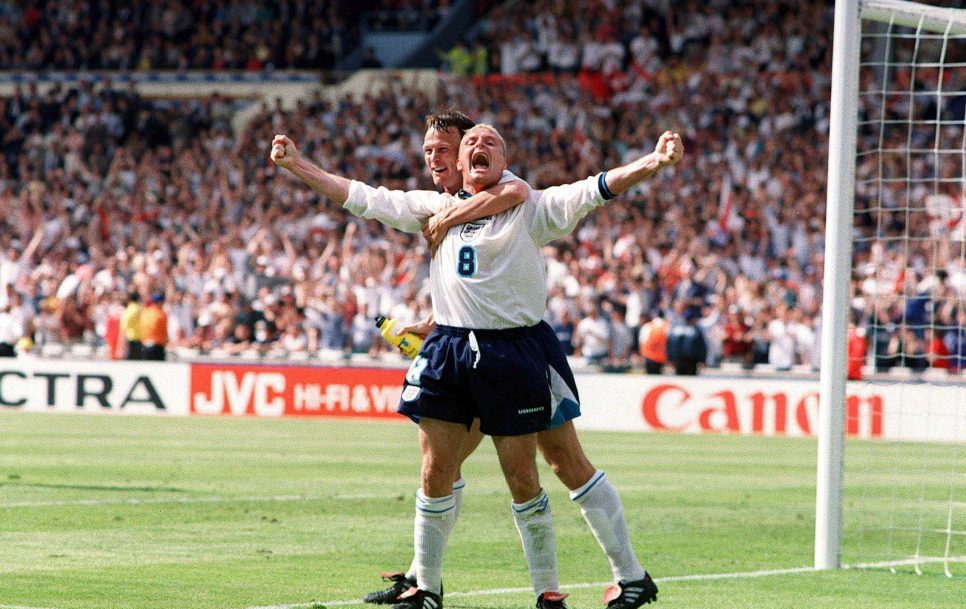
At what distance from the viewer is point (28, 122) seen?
36.5m

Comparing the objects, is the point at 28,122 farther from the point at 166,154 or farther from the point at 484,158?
the point at 484,158

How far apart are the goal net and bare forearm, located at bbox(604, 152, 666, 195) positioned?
273 cm

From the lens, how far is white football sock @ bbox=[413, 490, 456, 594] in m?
7.12

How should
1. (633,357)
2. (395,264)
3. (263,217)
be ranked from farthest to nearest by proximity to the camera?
(263,217)
(395,264)
(633,357)

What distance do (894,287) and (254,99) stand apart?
17.7m

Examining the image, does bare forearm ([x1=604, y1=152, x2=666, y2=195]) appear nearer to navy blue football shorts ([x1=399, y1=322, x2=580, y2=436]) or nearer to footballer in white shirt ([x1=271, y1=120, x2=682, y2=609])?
footballer in white shirt ([x1=271, y1=120, x2=682, y2=609])

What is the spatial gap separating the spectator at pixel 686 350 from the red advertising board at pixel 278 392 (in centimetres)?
437

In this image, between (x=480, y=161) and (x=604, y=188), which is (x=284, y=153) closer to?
(x=480, y=161)

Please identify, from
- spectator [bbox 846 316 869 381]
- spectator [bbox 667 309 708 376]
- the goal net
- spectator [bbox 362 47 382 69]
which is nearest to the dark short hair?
the goal net

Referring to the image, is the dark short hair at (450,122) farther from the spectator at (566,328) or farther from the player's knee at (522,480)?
the spectator at (566,328)

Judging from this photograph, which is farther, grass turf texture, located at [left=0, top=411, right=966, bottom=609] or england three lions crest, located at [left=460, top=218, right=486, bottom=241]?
grass turf texture, located at [left=0, top=411, right=966, bottom=609]

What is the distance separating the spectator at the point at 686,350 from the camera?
2352 cm

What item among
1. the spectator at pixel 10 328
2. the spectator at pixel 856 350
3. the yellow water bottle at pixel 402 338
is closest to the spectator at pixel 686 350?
the spectator at pixel 856 350

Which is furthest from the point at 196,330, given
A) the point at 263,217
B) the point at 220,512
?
the point at 220,512
